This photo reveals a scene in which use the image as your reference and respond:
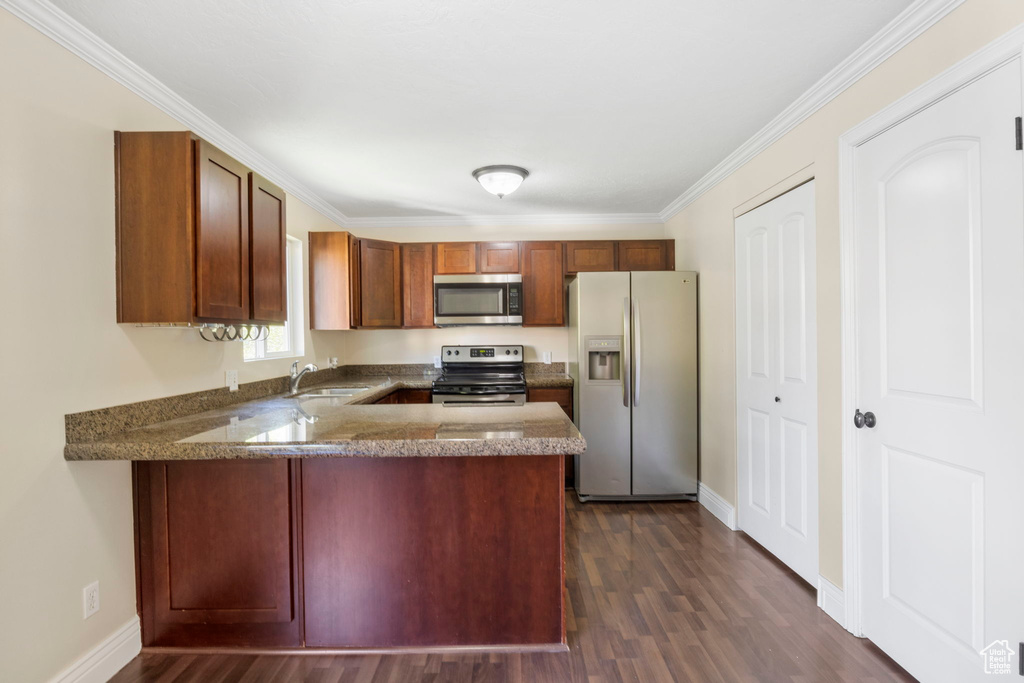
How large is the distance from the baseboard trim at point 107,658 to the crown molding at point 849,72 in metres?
3.69

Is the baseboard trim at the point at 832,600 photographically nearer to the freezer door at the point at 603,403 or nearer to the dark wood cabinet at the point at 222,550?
the freezer door at the point at 603,403

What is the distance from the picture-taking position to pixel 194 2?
1663mm

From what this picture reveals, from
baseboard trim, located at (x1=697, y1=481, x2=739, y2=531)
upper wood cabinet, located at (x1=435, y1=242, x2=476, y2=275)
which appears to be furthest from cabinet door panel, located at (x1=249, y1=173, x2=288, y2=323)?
baseboard trim, located at (x1=697, y1=481, x2=739, y2=531)

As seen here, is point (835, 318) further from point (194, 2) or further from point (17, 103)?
point (17, 103)

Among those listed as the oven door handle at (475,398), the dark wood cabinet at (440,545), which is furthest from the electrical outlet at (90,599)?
the oven door handle at (475,398)

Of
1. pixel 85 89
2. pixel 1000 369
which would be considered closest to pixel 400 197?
pixel 85 89

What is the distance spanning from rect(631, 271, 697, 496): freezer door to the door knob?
1.80m

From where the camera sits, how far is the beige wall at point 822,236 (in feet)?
5.47

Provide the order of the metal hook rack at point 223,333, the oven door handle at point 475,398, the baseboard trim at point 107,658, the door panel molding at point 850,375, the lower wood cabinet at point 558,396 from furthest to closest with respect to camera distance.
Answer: the lower wood cabinet at point 558,396, the oven door handle at point 475,398, the metal hook rack at point 223,333, the door panel molding at point 850,375, the baseboard trim at point 107,658

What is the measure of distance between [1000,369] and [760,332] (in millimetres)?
1433

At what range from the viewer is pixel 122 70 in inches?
78.5

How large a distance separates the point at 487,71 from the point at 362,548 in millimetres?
2036

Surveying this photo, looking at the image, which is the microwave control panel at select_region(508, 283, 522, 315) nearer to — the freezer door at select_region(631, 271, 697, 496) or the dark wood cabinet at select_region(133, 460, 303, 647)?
the freezer door at select_region(631, 271, 697, 496)

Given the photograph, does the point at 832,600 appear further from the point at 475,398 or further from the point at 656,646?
the point at 475,398
